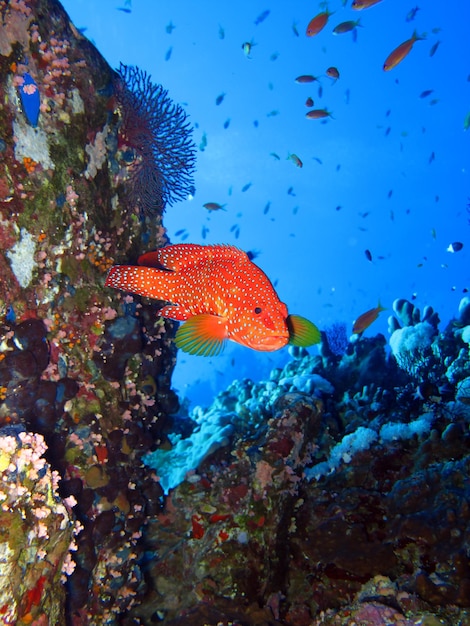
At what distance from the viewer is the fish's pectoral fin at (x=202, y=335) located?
342cm

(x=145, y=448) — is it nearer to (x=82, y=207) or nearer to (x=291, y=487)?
(x=291, y=487)

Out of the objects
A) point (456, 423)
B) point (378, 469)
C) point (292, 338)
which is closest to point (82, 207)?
point (292, 338)

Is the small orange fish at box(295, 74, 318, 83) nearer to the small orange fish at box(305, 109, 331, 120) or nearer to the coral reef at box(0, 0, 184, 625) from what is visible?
the small orange fish at box(305, 109, 331, 120)

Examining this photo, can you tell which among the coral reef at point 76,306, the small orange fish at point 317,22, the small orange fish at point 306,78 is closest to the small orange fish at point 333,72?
the small orange fish at point 306,78

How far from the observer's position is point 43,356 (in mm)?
3562

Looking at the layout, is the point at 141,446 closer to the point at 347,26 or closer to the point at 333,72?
the point at 333,72

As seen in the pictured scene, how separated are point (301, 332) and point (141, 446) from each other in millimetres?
2531

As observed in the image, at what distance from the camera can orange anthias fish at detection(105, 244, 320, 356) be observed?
135 inches

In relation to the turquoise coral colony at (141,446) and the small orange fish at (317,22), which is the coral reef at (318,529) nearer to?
the turquoise coral colony at (141,446)

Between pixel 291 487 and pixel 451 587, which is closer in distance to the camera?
pixel 451 587

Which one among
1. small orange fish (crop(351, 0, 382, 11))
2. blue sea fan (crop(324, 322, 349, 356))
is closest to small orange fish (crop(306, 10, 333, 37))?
small orange fish (crop(351, 0, 382, 11))

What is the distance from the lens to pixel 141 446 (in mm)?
4633

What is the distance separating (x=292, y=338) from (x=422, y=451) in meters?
2.49

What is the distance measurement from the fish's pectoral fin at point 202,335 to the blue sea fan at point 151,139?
2.33 metres
